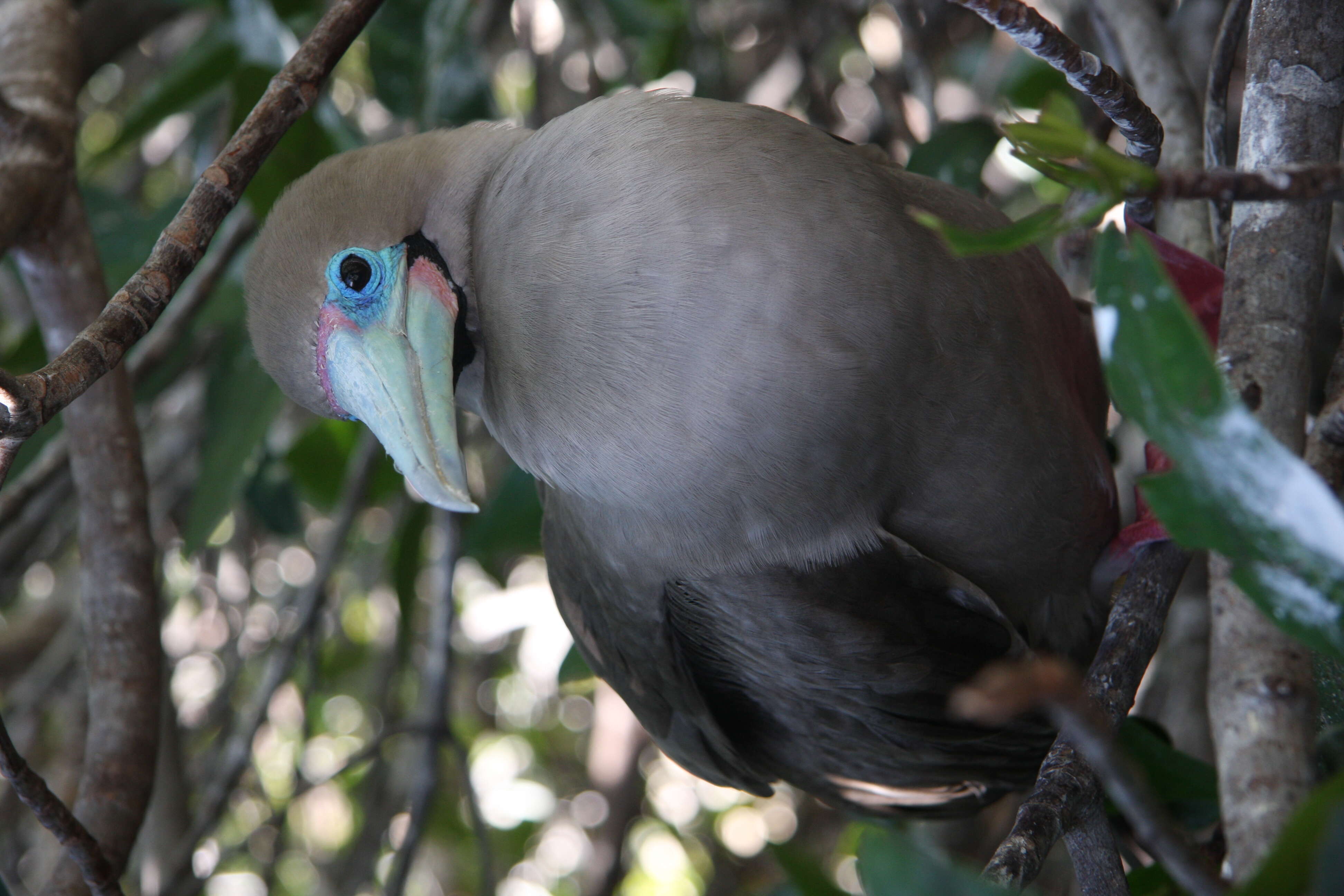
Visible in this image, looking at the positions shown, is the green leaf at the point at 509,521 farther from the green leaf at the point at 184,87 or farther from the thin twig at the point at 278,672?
the green leaf at the point at 184,87

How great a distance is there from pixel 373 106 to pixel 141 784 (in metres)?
3.08

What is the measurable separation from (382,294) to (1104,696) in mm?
1138

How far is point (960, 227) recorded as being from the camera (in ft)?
5.59

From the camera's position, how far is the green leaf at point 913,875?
675 mm

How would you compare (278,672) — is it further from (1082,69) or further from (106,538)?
(1082,69)

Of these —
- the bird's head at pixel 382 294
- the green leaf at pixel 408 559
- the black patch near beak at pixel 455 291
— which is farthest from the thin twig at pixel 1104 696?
the green leaf at pixel 408 559

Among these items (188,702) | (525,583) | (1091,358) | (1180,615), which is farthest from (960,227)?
(188,702)

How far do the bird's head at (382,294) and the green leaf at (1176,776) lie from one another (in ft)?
3.46

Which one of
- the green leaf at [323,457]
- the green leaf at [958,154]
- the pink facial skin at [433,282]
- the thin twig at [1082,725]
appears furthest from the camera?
the green leaf at [323,457]

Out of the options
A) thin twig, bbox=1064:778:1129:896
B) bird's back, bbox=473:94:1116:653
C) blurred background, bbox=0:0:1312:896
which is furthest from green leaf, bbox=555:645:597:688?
thin twig, bbox=1064:778:1129:896

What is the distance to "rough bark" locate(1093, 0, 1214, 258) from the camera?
5.73 ft

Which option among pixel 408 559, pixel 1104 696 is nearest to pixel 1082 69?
pixel 1104 696

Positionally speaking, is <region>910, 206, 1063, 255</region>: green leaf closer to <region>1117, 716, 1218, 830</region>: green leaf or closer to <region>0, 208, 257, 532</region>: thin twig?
<region>1117, 716, 1218, 830</region>: green leaf

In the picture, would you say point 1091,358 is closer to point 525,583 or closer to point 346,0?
point 346,0
